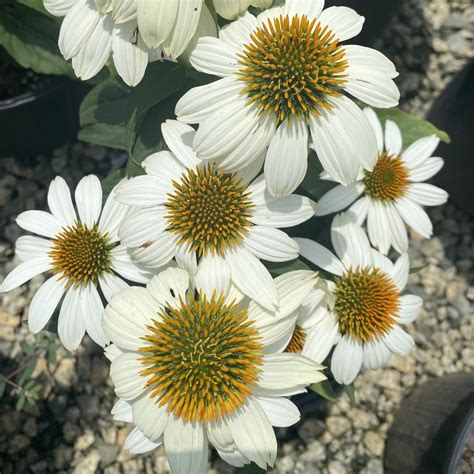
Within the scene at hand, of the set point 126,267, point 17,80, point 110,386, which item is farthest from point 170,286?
point 17,80

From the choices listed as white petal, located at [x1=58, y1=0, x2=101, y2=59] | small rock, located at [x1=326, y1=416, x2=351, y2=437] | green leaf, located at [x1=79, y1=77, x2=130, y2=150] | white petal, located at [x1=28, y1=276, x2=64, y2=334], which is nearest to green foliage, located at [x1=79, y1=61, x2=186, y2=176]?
green leaf, located at [x1=79, y1=77, x2=130, y2=150]

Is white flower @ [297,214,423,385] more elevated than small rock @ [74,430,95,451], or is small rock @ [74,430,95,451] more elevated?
white flower @ [297,214,423,385]

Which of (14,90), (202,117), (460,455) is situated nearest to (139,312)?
(202,117)

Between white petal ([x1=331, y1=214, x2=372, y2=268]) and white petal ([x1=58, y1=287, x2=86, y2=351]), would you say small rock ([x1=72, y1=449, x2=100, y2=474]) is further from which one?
white petal ([x1=331, y1=214, x2=372, y2=268])

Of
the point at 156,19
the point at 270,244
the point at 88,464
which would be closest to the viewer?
the point at 156,19

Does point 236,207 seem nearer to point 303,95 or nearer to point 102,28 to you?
point 303,95

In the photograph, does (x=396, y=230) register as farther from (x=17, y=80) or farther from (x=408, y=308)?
(x=17, y=80)

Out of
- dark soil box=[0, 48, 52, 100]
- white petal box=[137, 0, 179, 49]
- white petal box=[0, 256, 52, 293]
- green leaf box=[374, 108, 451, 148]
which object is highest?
white petal box=[137, 0, 179, 49]

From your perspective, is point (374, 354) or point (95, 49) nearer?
point (95, 49)
